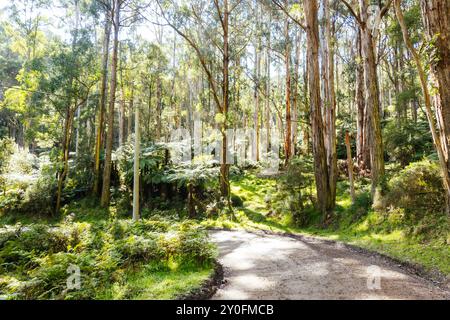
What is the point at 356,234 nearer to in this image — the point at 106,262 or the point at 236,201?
the point at 106,262

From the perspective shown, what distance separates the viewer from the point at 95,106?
21969 millimetres

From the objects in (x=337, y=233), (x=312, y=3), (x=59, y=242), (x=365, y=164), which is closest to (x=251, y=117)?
(x=365, y=164)

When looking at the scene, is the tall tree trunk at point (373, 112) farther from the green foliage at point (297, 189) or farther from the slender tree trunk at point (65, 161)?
the slender tree trunk at point (65, 161)

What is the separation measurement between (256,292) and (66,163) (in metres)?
15.9

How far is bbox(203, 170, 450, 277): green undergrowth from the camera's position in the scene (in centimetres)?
658

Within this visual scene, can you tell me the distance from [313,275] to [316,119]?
7156 millimetres

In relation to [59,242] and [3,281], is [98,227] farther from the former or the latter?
[3,281]

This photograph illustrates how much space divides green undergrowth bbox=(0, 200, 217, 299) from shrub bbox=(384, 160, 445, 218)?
5.03m

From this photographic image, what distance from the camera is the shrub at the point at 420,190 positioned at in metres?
7.62

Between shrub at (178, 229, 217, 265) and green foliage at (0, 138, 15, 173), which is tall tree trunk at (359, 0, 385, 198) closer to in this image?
shrub at (178, 229, 217, 265)

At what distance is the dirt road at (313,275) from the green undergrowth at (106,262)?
714 mm

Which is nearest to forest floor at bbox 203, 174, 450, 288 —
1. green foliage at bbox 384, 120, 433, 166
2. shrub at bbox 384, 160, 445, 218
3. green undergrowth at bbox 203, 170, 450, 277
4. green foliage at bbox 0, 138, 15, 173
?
green undergrowth at bbox 203, 170, 450, 277

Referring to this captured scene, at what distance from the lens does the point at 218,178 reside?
1636 cm

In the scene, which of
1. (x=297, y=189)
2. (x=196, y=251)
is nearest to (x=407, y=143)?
(x=297, y=189)
